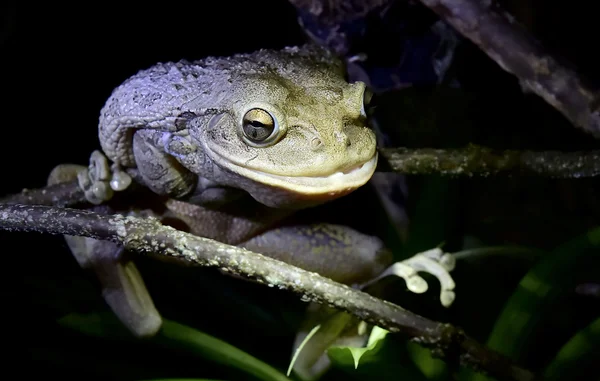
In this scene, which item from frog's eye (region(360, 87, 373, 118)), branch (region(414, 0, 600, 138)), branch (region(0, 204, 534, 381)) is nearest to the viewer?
branch (region(0, 204, 534, 381))

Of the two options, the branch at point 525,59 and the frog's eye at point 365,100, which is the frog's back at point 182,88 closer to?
the frog's eye at point 365,100

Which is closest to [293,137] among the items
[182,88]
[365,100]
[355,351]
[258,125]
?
[258,125]

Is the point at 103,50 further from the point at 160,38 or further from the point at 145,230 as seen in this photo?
the point at 145,230

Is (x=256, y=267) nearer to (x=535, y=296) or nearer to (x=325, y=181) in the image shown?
(x=325, y=181)

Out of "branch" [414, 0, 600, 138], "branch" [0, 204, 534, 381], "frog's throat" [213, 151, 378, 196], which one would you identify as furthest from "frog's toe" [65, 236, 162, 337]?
"branch" [414, 0, 600, 138]

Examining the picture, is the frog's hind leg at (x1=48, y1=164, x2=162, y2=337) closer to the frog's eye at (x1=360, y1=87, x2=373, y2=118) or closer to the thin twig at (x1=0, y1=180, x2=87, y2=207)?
the thin twig at (x1=0, y1=180, x2=87, y2=207)
